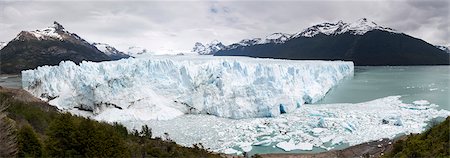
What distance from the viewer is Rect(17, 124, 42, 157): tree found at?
749 cm

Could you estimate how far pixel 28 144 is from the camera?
7.64 metres

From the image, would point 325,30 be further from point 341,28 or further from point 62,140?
point 62,140

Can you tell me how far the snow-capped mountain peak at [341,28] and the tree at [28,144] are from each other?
353ft

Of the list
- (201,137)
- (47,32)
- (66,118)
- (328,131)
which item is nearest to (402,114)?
(328,131)

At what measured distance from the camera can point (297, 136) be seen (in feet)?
51.1

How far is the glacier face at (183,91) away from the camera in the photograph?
20.2m

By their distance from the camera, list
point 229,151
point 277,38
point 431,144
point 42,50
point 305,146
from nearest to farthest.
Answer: point 431,144 → point 229,151 → point 305,146 → point 42,50 → point 277,38

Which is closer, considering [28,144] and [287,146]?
[28,144]

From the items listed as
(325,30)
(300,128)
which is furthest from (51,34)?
(300,128)

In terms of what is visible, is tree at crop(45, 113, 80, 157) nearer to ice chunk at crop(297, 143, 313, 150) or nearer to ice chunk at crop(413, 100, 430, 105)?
ice chunk at crop(297, 143, 313, 150)

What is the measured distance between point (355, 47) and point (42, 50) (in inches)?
2725

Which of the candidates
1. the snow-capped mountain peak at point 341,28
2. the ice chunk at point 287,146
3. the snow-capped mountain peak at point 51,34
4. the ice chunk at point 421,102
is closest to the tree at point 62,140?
the ice chunk at point 287,146

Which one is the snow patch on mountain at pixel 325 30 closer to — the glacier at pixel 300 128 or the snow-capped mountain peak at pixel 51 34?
the snow-capped mountain peak at pixel 51 34

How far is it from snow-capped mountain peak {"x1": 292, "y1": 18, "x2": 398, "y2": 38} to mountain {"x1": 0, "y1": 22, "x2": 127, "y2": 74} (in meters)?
61.5
